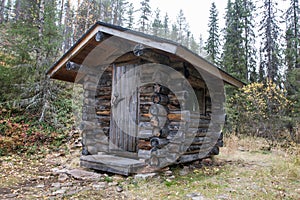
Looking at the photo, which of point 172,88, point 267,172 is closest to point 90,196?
point 172,88

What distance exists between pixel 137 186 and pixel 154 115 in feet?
5.02

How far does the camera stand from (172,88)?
18.1 ft

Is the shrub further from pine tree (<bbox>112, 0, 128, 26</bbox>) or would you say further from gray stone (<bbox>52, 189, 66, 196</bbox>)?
pine tree (<bbox>112, 0, 128, 26</bbox>)

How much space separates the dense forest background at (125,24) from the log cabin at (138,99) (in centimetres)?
304

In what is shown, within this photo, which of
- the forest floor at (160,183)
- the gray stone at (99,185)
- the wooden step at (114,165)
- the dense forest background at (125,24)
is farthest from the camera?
the dense forest background at (125,24)

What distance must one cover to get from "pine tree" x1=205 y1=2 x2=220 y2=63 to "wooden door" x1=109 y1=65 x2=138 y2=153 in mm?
14160

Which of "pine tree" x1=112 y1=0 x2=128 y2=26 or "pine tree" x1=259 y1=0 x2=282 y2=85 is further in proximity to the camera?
"pine tree" x1=112 y1=0 x2=128 y2=26

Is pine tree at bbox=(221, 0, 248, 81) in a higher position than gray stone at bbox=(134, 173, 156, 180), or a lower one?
higher

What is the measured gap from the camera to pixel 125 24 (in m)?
24.9

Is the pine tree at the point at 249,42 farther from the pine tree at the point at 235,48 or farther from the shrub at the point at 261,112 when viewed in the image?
the shrub at the point at 261,112

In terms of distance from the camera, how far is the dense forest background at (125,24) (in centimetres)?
925

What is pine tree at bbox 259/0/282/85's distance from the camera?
54.2 ft

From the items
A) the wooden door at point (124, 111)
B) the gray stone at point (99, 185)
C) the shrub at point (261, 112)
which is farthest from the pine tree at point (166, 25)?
the gray stone at point (99, 185)

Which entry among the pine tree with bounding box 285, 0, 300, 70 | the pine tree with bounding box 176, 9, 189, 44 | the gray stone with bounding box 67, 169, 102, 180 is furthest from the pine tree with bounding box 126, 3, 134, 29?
the gray stone with bounding box 67, 169, 102, 180
